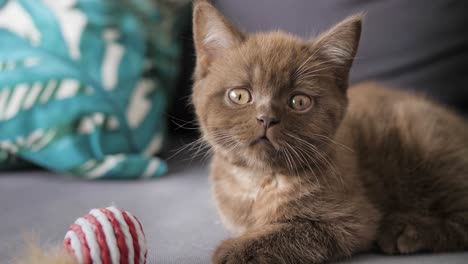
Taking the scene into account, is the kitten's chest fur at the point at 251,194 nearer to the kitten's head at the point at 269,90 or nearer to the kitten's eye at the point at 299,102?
the kitten's head at the point at 269,90

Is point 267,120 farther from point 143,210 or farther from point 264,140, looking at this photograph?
point 143,210

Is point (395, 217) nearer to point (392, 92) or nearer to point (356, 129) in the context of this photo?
point (356, 129)

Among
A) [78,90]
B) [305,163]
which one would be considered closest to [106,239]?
[305,163]

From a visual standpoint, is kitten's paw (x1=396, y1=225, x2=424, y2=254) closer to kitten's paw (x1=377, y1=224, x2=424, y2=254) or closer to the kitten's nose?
kitten's paw (x1=377, y1=224, x2=424, y2=254)

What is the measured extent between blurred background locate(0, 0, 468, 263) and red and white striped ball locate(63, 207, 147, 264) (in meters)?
0.34

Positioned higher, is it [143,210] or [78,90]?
[78,90]

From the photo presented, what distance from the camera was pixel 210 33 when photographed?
1268 mm

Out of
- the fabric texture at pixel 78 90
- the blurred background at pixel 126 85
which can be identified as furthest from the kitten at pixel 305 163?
the fabric texture at pixel 78 90

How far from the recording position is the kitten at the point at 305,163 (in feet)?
3.63

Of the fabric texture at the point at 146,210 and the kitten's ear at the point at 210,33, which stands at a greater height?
the kitten's ear at the point at 210,33

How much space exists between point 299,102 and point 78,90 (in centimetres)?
87

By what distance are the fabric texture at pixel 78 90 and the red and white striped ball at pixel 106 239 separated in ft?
2.54

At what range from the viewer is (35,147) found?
1.64m

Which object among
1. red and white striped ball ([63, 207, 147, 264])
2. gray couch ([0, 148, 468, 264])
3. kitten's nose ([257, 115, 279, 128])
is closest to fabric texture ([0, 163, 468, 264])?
gray couch ([0, 148, 468, 264])
